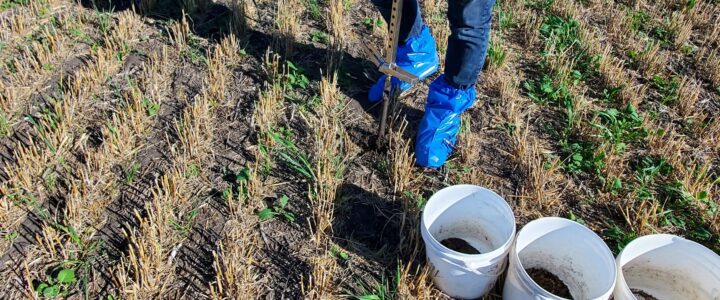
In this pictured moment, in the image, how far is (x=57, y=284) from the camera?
2.49m

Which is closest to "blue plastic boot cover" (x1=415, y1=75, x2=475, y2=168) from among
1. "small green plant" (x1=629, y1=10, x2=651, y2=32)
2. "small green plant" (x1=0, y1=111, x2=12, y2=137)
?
"small green plant" (x1=629, y1=10, x2=651, y2=32)

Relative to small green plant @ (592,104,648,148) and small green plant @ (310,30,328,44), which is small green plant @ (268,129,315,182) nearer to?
small green plant @ (310,30,328,44)

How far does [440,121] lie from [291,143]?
0.79m

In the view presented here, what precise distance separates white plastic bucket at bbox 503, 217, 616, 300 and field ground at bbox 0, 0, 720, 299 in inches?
12.8

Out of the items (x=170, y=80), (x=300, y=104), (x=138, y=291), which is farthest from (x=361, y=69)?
(x=138, y=291)

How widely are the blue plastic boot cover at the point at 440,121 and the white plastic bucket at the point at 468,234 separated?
41 cm

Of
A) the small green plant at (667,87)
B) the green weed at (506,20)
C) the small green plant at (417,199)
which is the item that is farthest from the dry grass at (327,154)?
the small green plant at (667,87)

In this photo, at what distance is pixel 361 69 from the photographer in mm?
3777

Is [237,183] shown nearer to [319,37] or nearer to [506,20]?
[319,37]

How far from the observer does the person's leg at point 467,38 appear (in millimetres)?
2629

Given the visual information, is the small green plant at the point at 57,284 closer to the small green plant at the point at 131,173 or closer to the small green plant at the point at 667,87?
the small green plant at the point at 131,173

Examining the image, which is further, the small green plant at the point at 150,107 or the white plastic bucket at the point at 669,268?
the small green plant at the point at 150,107

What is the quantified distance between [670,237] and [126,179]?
242 cm

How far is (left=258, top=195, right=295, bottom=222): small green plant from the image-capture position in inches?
111
